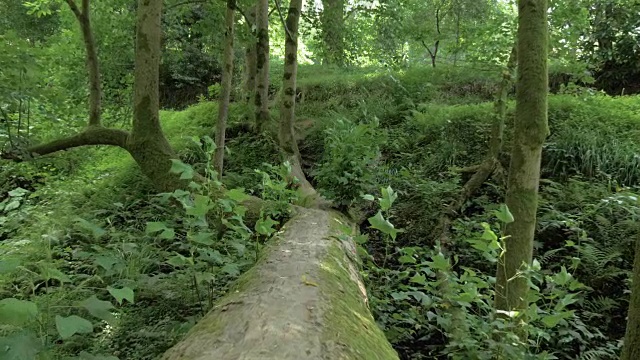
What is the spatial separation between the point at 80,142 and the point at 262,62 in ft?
→ 12.4

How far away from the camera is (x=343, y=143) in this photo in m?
5.15

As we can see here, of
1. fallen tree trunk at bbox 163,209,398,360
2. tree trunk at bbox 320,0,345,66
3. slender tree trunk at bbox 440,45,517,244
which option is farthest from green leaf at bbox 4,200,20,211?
slender tree trunk at bbox 440,45,517,244

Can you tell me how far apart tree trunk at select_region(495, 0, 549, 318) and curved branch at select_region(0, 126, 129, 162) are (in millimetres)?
5167

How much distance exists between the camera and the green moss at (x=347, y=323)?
6.53 ft

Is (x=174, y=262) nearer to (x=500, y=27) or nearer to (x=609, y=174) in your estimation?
(x=500, y=27)

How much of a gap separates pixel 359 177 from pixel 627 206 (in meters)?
3.16

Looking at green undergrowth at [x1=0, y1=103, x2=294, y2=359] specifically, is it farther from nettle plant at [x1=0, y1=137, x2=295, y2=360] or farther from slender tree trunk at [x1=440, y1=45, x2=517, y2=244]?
slender tree trunk at [x1=440, y1=45, x2=517, y2=244]

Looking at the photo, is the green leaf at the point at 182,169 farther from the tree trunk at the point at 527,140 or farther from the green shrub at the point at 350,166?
the tree trunk at the point at 527,140

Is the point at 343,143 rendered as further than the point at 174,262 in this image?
Yes

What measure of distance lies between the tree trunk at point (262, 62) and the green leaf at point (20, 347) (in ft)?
25.1

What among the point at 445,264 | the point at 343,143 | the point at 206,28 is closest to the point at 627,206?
the point at 343,143

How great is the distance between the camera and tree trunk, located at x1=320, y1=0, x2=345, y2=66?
921cm

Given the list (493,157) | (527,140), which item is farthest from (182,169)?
(493,157)

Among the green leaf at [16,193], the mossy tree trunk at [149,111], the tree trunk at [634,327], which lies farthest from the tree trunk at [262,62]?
the tree trunk at [634,327]
